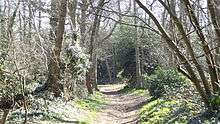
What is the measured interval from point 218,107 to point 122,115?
394 inches

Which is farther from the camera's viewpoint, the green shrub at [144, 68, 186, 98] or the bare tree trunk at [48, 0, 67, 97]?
the green shrub at [144, 68, 186, 98]

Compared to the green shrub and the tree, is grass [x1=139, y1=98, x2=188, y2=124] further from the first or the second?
the green shrub

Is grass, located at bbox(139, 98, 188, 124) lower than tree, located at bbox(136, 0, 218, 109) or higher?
lower

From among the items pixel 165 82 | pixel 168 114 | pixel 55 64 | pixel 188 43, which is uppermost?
pixel 188 43

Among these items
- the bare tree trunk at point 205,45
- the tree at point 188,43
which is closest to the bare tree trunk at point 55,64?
the bare tree trunk at point 205,45

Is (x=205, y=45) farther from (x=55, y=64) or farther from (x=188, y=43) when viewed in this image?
(x=55, y=64)

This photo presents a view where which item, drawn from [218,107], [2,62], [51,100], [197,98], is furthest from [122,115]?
[218,107]

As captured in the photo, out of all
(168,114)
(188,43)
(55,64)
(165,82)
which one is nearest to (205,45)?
(188,43)

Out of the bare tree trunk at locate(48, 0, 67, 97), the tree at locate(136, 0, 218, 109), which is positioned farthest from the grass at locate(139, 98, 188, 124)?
the bare tree trunk at locate(48, 0, 67, 97)

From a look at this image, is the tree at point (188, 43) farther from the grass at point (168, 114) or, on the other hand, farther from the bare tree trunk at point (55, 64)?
the bare tree trunk at point (55, 64)

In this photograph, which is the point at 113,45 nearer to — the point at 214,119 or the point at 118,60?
the point at 118,60

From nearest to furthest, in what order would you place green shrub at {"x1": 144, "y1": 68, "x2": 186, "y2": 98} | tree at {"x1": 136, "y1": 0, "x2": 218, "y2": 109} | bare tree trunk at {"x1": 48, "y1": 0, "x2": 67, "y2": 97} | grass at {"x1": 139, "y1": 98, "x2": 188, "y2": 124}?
1. tree at {"x1": 136, "y1": 0, "x2": 218, "y2": 109}
2. grass at {"x1": 139, "y1": 98, "x2": 188, "y2": 124}
3. bare tree trunk at {"x1": 48, "y1": 0, "x2": 67, "y2": 97}
4. green shrub at {"x1": 144, "y1": 68, "x2": 186, "y2": 98}

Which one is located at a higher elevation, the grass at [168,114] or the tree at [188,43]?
the tree at [188,43]

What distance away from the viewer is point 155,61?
42.7 meters
